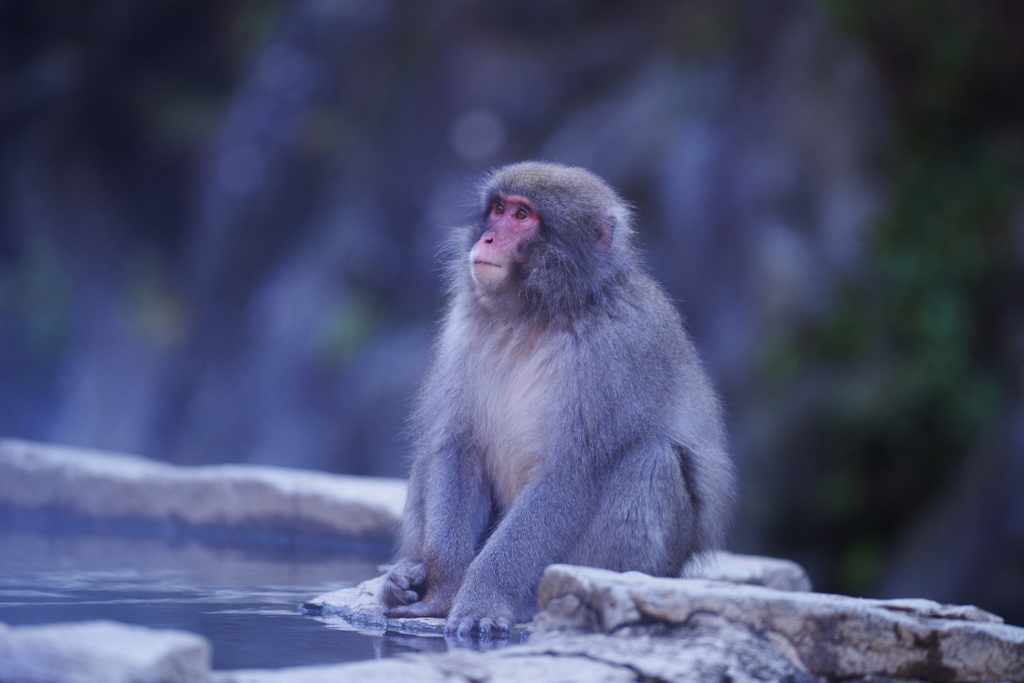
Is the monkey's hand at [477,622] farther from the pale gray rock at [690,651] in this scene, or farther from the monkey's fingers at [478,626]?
the pale gray rock at [690,651]

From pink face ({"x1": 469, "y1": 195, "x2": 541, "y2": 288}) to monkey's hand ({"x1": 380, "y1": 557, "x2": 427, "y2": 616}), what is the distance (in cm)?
100

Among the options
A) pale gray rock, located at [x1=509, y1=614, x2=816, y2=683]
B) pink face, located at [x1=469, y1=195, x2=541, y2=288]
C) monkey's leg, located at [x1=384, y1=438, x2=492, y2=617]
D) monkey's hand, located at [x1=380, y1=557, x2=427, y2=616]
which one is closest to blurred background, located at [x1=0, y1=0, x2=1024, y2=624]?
pink face, located at [x1=469, y1=195, x2=541, y2=288]

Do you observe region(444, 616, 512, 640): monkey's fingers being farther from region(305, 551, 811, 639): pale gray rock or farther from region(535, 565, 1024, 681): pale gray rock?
region(535, 565, 1024, 681): pale gray rock

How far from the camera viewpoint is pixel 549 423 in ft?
11.5

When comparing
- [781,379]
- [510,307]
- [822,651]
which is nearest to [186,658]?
[822,651]

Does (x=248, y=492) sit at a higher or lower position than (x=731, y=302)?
lower

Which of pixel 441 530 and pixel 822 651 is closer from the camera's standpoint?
pixel 822 651

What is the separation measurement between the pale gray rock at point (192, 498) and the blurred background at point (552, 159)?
173 cm

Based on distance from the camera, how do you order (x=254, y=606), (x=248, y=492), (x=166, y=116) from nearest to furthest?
(x=254, y=606), (x=248, y=492), (x=166, y=116)

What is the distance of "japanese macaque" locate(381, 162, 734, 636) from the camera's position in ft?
11.1

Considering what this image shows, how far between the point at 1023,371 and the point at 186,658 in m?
7.17

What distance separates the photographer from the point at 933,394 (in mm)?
7977

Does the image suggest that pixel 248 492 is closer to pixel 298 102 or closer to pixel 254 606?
pixel 254 606

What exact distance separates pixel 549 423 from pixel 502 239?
647 mm
